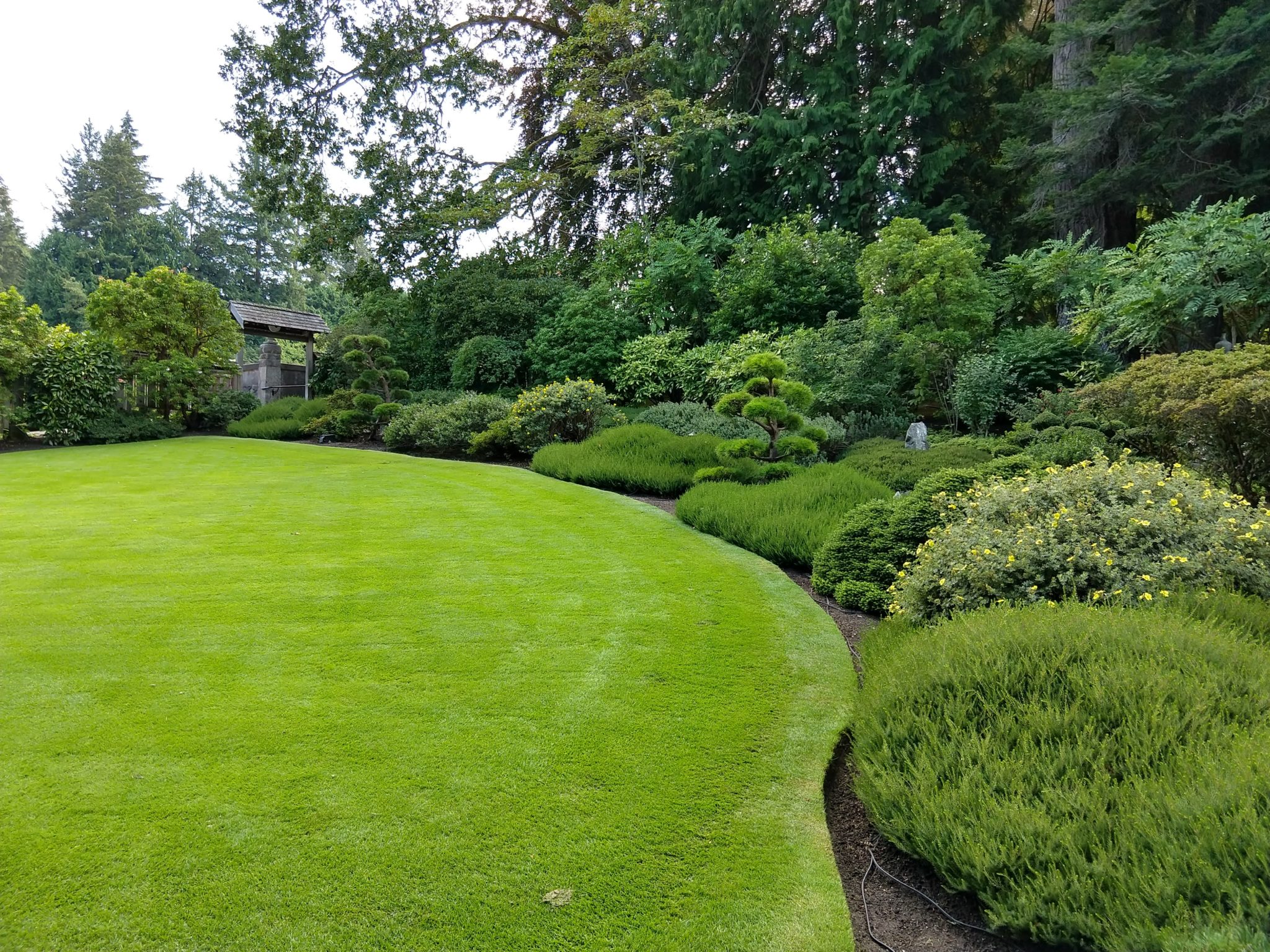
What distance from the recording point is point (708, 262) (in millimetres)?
13875

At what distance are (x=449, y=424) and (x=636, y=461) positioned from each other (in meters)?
4.65

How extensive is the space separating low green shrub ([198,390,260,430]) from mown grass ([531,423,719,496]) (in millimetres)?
10388

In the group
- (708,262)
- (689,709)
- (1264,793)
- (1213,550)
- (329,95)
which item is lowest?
(689,709)

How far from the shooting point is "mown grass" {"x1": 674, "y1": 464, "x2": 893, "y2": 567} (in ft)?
17.6

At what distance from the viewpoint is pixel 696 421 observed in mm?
10117

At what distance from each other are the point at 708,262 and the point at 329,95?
37.1ft

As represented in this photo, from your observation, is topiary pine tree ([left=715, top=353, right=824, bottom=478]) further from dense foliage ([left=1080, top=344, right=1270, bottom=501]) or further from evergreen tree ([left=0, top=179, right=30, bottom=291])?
evergreen tree ([left=0, top=179, right=30, bottom=291])

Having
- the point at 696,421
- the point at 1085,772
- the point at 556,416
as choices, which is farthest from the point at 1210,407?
the point at 556,416

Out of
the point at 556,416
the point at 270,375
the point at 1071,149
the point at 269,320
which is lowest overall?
the point at 556,416

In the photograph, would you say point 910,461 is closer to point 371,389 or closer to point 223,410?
point 371,389

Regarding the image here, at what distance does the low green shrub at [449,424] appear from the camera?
38.2ft

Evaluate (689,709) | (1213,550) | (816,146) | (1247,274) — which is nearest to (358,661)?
(689,709)

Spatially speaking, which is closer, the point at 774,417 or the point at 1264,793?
the point at 1264,793

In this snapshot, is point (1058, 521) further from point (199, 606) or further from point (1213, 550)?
point (199, 606)
